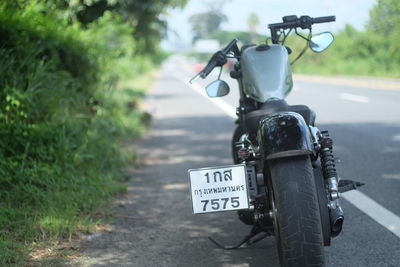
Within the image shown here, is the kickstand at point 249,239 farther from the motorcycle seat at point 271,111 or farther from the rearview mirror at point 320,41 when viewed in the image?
the rearview mirror at point 320,41

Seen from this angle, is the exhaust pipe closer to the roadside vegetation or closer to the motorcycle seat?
the motorcycle seat

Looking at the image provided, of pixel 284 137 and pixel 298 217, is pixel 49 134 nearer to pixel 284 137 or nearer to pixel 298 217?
pixel 284 137

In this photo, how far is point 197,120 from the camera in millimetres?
13609

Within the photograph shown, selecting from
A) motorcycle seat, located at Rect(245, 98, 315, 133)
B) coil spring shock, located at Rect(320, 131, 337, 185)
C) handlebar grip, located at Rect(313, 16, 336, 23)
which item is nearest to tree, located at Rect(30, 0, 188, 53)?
handlebar grip, located at Rect(313, 16, 336, 23)

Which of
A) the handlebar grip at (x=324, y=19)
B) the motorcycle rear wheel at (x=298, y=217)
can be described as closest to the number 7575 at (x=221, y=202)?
the motorcycle rear wheel at (x=298, y=217)

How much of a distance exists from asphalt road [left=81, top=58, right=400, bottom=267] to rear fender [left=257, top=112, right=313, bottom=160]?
102 centimetres

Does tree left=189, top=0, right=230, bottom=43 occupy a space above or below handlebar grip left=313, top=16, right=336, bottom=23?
above

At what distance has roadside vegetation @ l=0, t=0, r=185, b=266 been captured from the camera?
4.77 meters

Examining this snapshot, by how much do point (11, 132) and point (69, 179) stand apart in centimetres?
74

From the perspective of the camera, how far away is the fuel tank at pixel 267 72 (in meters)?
3.79

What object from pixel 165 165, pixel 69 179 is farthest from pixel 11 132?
pixel 165 165

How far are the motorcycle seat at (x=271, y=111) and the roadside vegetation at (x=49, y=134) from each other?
1765 mm

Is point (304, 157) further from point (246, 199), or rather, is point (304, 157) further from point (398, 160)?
point (398, 160)

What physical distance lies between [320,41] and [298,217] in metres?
1.91
